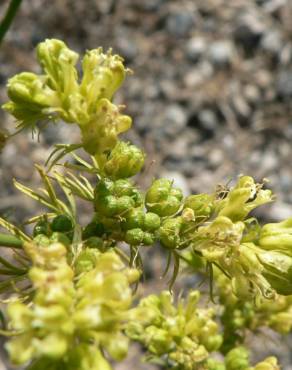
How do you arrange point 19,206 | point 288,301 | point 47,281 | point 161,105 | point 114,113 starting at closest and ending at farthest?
point 47,281 → point 114,113 → point 288,301 → point 19,206 → point 161,105

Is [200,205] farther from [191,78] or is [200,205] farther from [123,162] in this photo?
[191,78]

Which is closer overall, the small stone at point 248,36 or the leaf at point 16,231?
the leaf at point 16,231

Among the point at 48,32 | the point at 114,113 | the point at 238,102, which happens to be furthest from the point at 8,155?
the point at 114,113

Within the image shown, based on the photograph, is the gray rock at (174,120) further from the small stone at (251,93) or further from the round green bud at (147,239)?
the round green bud at (147,239)

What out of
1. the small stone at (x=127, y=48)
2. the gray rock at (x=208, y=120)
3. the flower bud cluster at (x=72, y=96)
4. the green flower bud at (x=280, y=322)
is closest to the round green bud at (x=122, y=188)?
the flower bud cluster at (x=72, y=96)

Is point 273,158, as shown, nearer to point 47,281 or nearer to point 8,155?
point 8,155

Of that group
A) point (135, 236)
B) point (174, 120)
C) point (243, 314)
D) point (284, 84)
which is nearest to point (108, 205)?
point (135, 236)
